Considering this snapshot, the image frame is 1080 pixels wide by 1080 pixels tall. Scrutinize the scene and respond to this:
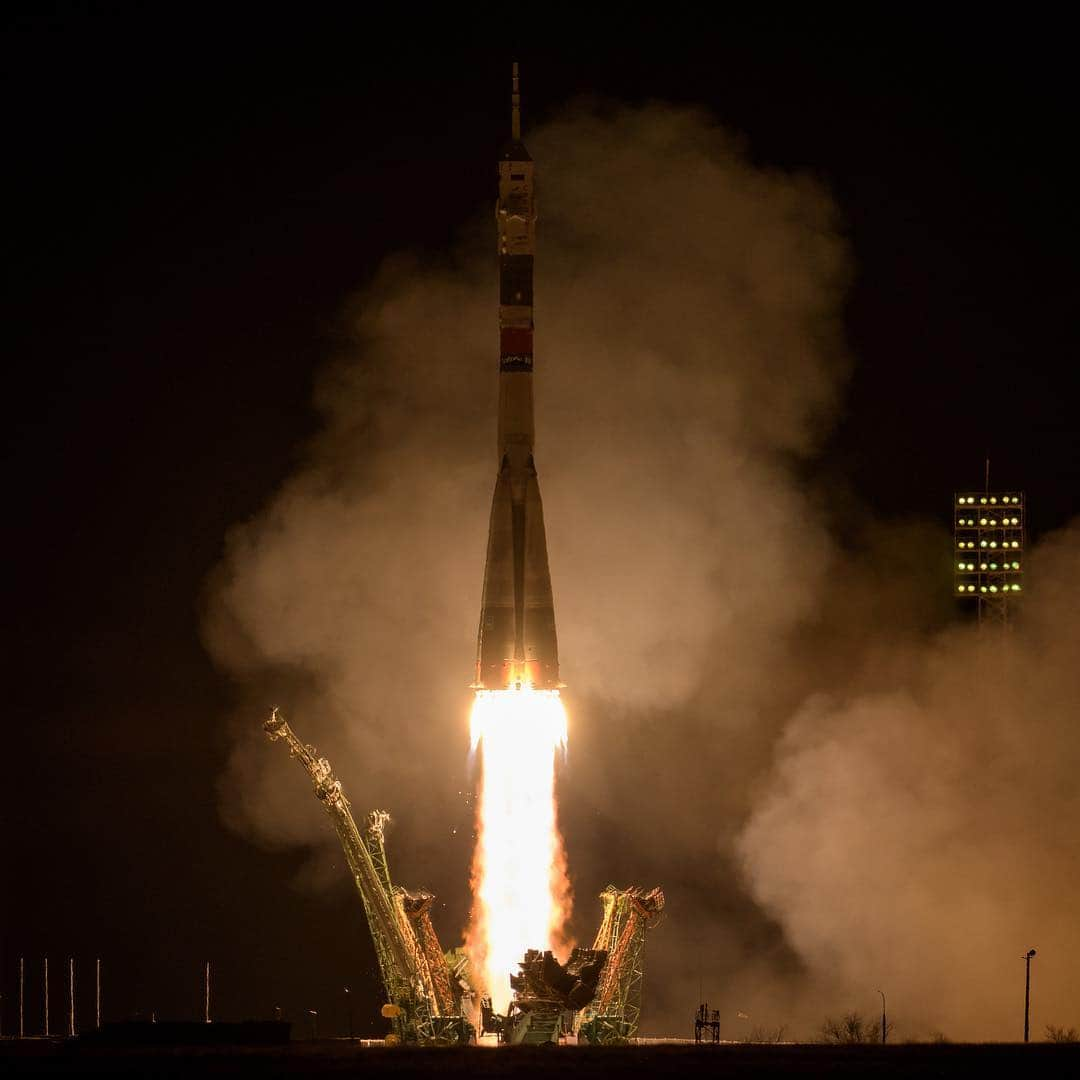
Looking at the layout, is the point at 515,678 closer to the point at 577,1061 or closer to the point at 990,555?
the point at 577,1061

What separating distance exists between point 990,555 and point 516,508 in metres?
21.7

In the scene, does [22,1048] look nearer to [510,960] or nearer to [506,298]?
[510,960]

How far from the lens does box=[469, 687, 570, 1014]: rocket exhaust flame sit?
71.4 meters

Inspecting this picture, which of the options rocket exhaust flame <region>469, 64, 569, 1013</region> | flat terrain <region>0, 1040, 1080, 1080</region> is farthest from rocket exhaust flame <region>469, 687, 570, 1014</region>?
flat terrain <region>0, 1040, 1080, 1080</region>

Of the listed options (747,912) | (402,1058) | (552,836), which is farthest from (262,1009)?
(402,1058)

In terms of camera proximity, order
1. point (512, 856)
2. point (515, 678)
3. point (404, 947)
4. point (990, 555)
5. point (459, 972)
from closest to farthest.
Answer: point (404, 947) < point (459, 972) < point (515, 678) < point (512, 856) < point (990, 555)

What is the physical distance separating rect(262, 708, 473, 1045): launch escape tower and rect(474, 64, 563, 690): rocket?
522 centimetres

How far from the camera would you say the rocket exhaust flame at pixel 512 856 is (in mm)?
71375

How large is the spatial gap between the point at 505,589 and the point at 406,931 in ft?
30.8

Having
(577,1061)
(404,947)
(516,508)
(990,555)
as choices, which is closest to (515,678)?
(516,508)

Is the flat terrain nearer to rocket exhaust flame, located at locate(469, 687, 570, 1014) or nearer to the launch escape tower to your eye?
the launch escape tower

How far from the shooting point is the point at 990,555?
86.6m

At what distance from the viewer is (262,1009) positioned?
9500 cm

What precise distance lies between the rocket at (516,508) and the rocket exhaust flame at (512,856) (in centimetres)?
193
